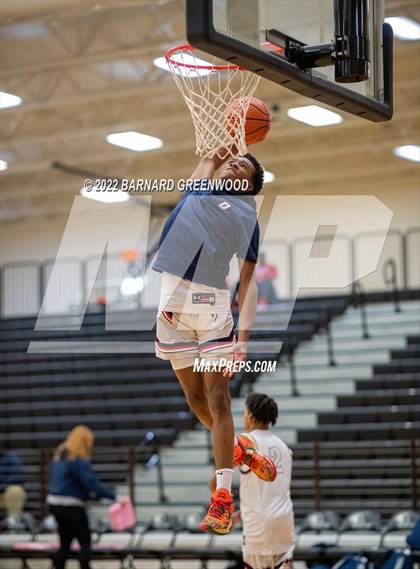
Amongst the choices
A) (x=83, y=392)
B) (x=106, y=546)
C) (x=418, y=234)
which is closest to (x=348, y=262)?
(x=418, y=234)

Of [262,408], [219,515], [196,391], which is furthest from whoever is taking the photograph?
[262,408]

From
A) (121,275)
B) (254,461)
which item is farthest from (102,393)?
(254,461)

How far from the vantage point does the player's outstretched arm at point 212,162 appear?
17.3 feet

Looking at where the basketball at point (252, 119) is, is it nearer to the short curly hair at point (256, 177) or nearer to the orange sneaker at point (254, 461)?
the short curly hair at point (256, 177)

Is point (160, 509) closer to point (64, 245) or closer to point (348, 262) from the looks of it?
point (348, 262)

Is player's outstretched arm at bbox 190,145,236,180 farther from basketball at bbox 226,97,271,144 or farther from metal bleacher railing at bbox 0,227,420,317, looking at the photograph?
metal bleacher railing at bbox 0,227,420,317

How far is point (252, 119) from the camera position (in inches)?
210

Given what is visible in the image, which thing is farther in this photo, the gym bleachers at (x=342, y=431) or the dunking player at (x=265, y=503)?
the gym bleachers at (x=342, y=431)

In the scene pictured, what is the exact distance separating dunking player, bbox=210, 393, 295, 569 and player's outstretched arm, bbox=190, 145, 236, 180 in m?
2.49

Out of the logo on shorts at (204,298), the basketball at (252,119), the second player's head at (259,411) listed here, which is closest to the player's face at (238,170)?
the basketball at (252,119)

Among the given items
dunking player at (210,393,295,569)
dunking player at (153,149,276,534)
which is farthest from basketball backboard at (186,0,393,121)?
dunking player at (210,393,295,569)

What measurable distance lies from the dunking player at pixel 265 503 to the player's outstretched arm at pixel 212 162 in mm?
2494

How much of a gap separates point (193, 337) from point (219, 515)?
2.75ft

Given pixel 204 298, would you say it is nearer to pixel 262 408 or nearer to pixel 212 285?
pixel 212 285
